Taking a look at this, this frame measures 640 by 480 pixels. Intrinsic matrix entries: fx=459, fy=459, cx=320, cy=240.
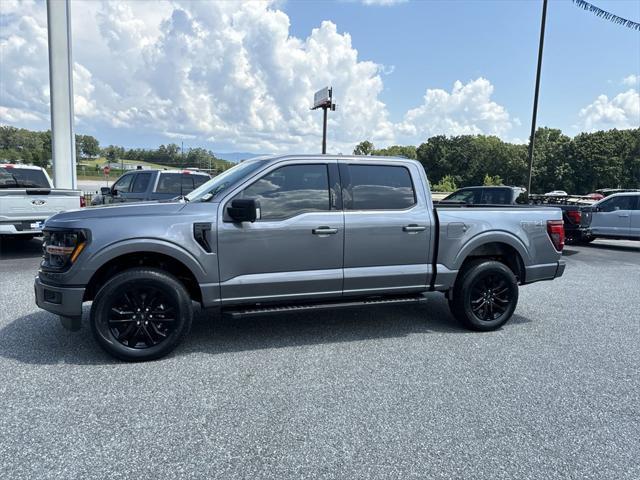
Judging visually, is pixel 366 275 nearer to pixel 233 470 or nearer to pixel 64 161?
pixel 233 470

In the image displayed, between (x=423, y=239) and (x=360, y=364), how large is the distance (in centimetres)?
154

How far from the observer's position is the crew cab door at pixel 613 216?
13078 mm

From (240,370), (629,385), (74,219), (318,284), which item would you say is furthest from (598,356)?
(74,219)

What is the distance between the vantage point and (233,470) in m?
2.59

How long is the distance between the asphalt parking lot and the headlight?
0.86m

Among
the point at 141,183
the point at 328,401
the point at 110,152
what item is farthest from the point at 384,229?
the point at 110,152

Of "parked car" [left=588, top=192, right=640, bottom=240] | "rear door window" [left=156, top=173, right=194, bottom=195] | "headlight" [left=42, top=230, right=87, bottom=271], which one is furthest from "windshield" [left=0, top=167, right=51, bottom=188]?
"parked car" [left=588, top=192, right=640, bottom=240]

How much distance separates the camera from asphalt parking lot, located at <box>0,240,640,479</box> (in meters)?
2.68

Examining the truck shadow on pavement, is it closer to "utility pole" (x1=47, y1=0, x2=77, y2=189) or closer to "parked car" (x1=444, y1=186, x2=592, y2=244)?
"parked car" (x1=444, y1=186, x2=592, y2=244)

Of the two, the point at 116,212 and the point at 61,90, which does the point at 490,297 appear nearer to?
the point at 116,212

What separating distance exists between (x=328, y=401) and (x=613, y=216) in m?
13.1

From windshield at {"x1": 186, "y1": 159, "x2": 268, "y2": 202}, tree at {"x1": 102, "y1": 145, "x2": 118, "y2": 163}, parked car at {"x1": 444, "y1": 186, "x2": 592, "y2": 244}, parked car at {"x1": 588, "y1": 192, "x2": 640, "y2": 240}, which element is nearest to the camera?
windshield at {"x1": 186, "y1": 159, "x2": 268, "y2": 202}

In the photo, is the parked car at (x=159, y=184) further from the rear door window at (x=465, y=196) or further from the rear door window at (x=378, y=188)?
the rear door window at (x=378, y=188)

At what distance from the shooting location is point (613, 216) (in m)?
13.2
